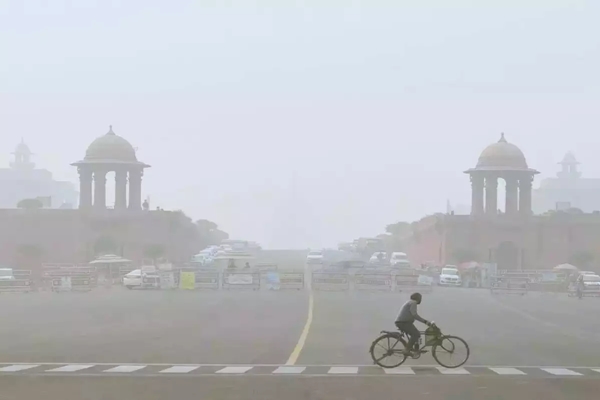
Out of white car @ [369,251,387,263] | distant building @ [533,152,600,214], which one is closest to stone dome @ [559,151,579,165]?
distant building @ [533,152,600,214]

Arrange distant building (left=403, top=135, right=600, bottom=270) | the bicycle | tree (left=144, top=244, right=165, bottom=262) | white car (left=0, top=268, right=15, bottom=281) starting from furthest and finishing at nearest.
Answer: tree (left=144, top=244, right=165, bottom=262) < distant building (left=403, top=135, right=600, bottom=270) < white car (left=0, top=268, right=15, bottom=281) < the bicycle

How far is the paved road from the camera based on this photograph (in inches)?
588

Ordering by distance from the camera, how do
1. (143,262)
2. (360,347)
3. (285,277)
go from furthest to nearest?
(143,262)
(285,277)
(360,347)

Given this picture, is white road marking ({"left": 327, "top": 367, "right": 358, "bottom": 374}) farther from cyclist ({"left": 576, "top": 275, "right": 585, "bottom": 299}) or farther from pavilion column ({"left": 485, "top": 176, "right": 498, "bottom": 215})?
pavilion column ({"left": 485, "top": 176, "right": 498, "bottom": 215})

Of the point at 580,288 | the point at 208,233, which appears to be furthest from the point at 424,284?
the point at 208,233

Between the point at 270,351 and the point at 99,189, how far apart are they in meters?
67.7

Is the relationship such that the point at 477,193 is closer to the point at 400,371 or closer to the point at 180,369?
the point at 400,371

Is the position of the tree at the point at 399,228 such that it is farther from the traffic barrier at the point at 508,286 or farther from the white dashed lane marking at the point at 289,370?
the white dashed lane marking at the point at 289,370

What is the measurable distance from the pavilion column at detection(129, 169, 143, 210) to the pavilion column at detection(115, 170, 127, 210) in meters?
0.93

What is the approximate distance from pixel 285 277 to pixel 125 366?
42298 mm

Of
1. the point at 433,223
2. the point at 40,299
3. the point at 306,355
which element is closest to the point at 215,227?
the point at 433,223

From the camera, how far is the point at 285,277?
60656mm

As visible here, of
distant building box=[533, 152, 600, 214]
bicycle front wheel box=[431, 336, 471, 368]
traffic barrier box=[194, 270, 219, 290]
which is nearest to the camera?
bicycle front wheel box=[431, 336, 471, 368]

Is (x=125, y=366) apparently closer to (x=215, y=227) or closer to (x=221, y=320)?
(x=221, y=320)
